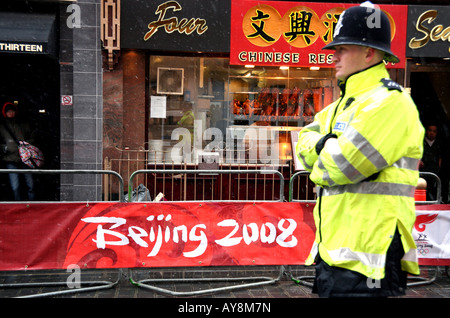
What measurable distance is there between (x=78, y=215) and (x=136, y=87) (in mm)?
5310

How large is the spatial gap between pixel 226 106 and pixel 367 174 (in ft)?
29.0

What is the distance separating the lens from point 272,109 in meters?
11.5

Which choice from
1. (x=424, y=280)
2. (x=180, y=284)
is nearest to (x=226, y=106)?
(x=180, y=284)

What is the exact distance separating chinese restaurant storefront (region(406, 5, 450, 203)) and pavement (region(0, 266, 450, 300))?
5572mm

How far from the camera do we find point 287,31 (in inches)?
418

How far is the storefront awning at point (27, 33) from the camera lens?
980 centimetres

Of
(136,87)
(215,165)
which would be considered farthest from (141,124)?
(215,165)

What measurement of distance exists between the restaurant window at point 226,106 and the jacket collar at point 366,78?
835 cm

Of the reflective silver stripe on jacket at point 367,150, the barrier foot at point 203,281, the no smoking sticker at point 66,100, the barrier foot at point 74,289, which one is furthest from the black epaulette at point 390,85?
the no smoking sticker at point 66,100

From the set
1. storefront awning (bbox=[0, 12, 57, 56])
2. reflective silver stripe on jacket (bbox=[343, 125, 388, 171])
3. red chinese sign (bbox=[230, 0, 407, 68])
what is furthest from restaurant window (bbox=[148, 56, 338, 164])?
reflective silver stripe on jacket (bbox=[343, 125, 388, 171])

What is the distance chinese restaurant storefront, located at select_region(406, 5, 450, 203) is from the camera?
10789 mm

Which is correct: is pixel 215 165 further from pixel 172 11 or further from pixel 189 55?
pixel 172 11

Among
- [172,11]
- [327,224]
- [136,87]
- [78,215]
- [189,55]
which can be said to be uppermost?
[172,11]

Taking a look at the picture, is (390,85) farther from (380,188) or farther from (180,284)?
(180,284)
